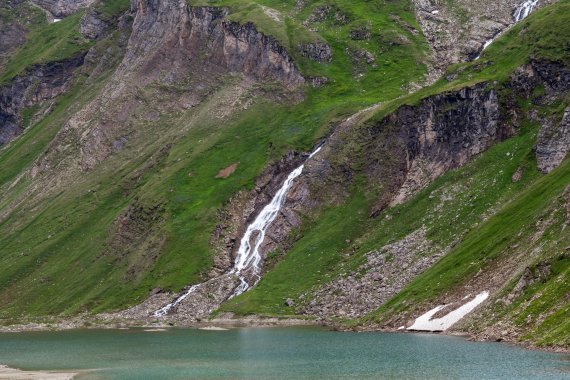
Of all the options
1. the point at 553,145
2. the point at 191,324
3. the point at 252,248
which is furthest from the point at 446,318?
the point at 252,248

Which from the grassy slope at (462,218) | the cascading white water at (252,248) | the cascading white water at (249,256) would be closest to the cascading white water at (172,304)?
the cascading white water at (249,256)

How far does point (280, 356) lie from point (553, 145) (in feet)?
255

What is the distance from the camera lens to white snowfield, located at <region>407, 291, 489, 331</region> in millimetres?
120375

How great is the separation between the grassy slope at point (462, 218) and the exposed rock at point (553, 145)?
2.49 meters

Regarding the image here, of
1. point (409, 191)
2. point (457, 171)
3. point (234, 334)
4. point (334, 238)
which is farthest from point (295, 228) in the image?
point (234, 334)

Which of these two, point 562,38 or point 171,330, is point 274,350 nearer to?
point 171,330

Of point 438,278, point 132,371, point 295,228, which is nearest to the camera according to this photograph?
point 132,371

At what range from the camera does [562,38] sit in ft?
609

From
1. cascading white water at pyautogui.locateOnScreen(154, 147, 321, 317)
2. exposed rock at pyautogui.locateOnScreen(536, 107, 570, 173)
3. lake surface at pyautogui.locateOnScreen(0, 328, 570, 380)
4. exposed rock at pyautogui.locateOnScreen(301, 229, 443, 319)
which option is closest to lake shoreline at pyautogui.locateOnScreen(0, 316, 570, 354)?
exposed rock at pyautogui.locateOnScreen(301, 229, 443, 319)

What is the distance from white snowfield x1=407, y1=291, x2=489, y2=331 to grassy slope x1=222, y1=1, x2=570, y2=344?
23.6 feet

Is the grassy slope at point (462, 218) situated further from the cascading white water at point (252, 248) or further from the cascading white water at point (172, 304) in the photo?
the cascading white water at point (172, 304)

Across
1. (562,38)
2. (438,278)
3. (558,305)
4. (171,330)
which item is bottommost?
(171,330)

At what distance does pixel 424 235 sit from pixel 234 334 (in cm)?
4311

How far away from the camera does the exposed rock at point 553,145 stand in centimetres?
15550
